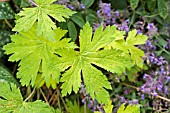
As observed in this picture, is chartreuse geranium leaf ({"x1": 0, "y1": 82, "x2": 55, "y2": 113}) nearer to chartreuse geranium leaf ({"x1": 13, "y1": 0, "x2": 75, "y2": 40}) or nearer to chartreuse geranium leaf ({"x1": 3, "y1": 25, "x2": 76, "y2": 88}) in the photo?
chartreuse geranium leaf ({"x1": 3, "y1": 25, "x2": 76, "y2": 88})

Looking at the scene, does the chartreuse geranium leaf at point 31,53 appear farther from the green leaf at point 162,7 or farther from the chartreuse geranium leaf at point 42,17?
the green leaf at point 162,7

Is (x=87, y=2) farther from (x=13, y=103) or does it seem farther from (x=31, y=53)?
(x=13, y=103)

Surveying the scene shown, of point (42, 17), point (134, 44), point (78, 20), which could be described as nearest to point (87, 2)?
point (78, 20)

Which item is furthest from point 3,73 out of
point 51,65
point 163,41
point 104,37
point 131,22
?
point 163,41

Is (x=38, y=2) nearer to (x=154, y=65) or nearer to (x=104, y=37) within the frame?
(x=104, y=37)

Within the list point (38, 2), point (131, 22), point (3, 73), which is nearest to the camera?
point (38, 2)
